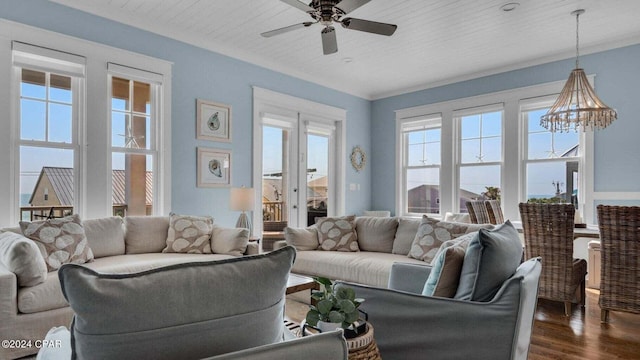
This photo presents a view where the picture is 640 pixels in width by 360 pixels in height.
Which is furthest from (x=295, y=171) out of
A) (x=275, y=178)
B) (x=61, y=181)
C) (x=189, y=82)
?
(x=61, y=181)

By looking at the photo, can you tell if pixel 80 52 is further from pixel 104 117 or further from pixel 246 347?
pixel 246 347

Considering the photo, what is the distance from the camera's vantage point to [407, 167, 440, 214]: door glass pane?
603 centimetres

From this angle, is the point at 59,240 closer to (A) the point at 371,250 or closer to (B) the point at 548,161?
(A) the point at 371,250

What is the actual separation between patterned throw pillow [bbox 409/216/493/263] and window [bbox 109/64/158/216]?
9.04ft

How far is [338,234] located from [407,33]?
2.28 m

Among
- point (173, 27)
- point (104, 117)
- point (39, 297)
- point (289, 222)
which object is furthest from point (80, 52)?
point (289, 222)

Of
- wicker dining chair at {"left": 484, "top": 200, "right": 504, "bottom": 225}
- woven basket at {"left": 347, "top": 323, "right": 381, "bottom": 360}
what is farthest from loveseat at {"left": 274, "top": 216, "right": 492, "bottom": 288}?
woven basket at {"left": 347, "top": 323, "right": 381, "bottom": 360}

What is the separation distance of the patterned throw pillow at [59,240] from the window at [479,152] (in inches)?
189

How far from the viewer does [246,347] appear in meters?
0.83

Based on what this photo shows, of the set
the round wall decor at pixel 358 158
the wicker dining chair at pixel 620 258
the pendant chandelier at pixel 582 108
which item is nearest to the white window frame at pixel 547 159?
the pendant chandelier at pixel 582 108

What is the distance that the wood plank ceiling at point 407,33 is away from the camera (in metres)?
3.50

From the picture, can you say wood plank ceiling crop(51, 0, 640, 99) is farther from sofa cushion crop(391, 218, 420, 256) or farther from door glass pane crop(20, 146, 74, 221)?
sofa cushion crop(391, 218, 420, 256)

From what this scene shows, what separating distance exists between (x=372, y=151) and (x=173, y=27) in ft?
12.5

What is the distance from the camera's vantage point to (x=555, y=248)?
3234mm
